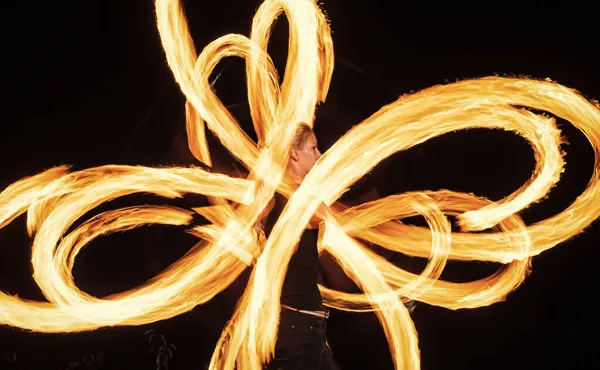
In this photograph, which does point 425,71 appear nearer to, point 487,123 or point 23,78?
point 487,123

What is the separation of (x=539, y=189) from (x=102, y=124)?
234 centimetres

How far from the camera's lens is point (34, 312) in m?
4.00

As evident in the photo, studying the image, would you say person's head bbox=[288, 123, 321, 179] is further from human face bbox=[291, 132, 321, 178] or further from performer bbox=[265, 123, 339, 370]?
performer bbox=[265, 123, 339, 370]

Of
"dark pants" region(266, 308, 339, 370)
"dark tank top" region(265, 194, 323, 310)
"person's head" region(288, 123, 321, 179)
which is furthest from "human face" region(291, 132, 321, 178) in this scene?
"dark pants" region(266, 308, 339, 370)

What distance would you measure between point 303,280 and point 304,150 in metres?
0.70

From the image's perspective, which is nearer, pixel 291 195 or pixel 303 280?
pixel 303 280

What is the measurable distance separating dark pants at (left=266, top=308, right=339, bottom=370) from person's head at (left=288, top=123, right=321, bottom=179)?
2.47 ft

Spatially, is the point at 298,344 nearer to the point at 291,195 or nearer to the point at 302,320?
the point at 302,320

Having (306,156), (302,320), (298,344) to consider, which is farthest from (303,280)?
(306,156)

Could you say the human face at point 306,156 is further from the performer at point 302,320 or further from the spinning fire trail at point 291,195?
the performer at point 302,320

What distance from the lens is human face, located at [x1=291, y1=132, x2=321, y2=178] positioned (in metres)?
3.84

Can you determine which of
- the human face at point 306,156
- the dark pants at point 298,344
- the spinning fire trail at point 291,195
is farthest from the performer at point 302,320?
the human face at point 306,156

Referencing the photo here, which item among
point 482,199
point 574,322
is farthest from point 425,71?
point 574,322

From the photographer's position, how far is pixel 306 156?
3.84 metres
